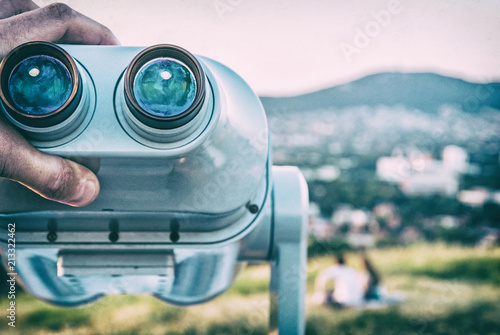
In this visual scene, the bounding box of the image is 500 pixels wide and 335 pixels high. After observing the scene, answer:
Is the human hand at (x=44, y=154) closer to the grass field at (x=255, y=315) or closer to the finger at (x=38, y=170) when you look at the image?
the finger at (x=38, y=170)

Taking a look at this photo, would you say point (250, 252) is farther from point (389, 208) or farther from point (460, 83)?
point (389, 208)

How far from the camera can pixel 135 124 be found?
61 cm

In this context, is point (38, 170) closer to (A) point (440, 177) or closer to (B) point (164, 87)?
(B) point (164, 87)

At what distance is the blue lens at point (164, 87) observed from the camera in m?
0.60

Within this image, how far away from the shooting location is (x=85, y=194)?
2.08 ft

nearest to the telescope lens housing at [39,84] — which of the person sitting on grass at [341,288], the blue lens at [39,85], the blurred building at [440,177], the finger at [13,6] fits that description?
the blue lens at [39,85]

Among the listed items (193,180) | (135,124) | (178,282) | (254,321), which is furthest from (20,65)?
(254,321)

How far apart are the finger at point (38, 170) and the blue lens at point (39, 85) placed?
0.04 metres

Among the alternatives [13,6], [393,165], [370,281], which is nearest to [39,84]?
→ [13,6]

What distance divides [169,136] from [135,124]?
46 millimetres

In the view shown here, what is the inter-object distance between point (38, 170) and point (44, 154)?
3 cm

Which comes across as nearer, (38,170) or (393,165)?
(38,170)

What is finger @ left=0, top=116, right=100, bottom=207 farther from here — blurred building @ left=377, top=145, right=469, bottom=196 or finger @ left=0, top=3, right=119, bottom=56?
blurred building @ left=377, top=145, right=469, bottom=196

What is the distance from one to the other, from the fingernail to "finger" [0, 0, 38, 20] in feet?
1.21
